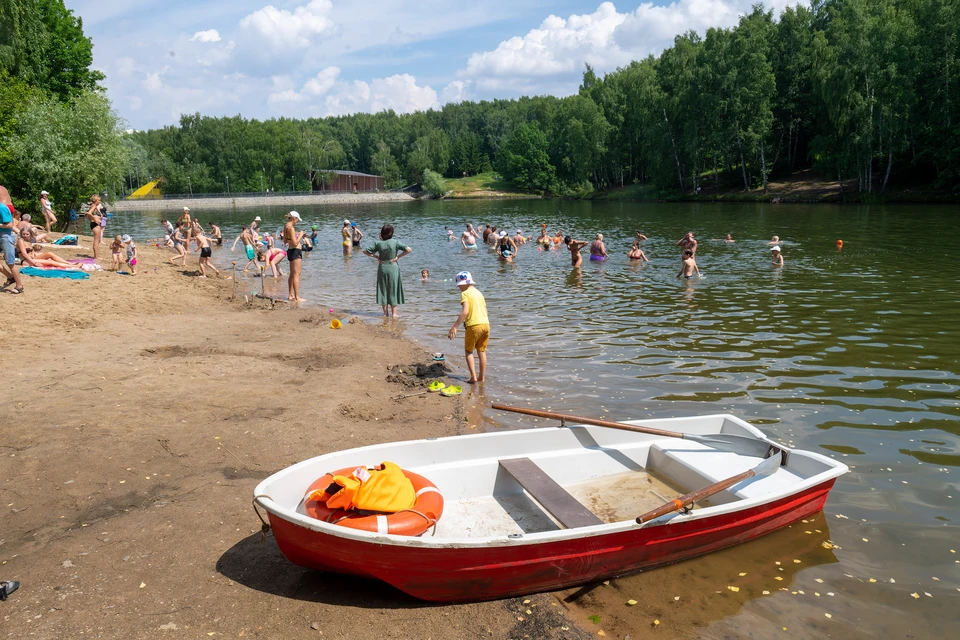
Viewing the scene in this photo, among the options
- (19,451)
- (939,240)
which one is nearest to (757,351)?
(19,451)

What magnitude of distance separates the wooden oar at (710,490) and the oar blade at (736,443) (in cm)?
31

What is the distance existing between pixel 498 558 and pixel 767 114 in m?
62.2

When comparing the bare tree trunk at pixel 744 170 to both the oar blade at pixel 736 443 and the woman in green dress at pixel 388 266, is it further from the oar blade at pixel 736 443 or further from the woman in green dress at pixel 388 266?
the oar blade at pixel 736 443

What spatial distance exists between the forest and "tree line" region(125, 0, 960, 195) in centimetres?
15

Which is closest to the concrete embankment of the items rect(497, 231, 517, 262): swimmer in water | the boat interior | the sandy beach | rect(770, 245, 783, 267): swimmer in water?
rect(497, 231, 517, 262): swimmer in water

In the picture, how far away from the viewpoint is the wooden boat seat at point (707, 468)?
6616mm

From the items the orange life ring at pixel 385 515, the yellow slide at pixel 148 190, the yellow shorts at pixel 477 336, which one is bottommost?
the orange life ring at pixel 385 515

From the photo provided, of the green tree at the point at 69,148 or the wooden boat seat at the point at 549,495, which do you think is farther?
the green tree at the point at 69,148

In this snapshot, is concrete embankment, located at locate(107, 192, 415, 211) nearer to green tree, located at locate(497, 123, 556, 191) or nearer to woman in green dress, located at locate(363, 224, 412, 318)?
green tree, located at locate(497, 123, 556, 191)

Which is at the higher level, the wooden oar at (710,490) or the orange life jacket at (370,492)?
the orange life jacket at (370,492)

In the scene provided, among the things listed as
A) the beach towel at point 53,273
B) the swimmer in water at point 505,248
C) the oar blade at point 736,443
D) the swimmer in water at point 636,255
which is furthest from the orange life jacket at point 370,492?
the swimmer in water at point 505,248

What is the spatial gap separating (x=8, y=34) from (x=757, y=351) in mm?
38860

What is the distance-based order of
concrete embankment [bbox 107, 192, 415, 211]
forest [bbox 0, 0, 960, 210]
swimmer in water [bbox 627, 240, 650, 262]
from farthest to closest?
concrete embankment [bbox 107, 192, 415, 211]
forest [bbox 0, 0, 960, 210]
swimmer in water [bbox 627, 240, 650, 262]

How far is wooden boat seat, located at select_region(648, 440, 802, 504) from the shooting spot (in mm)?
6616
